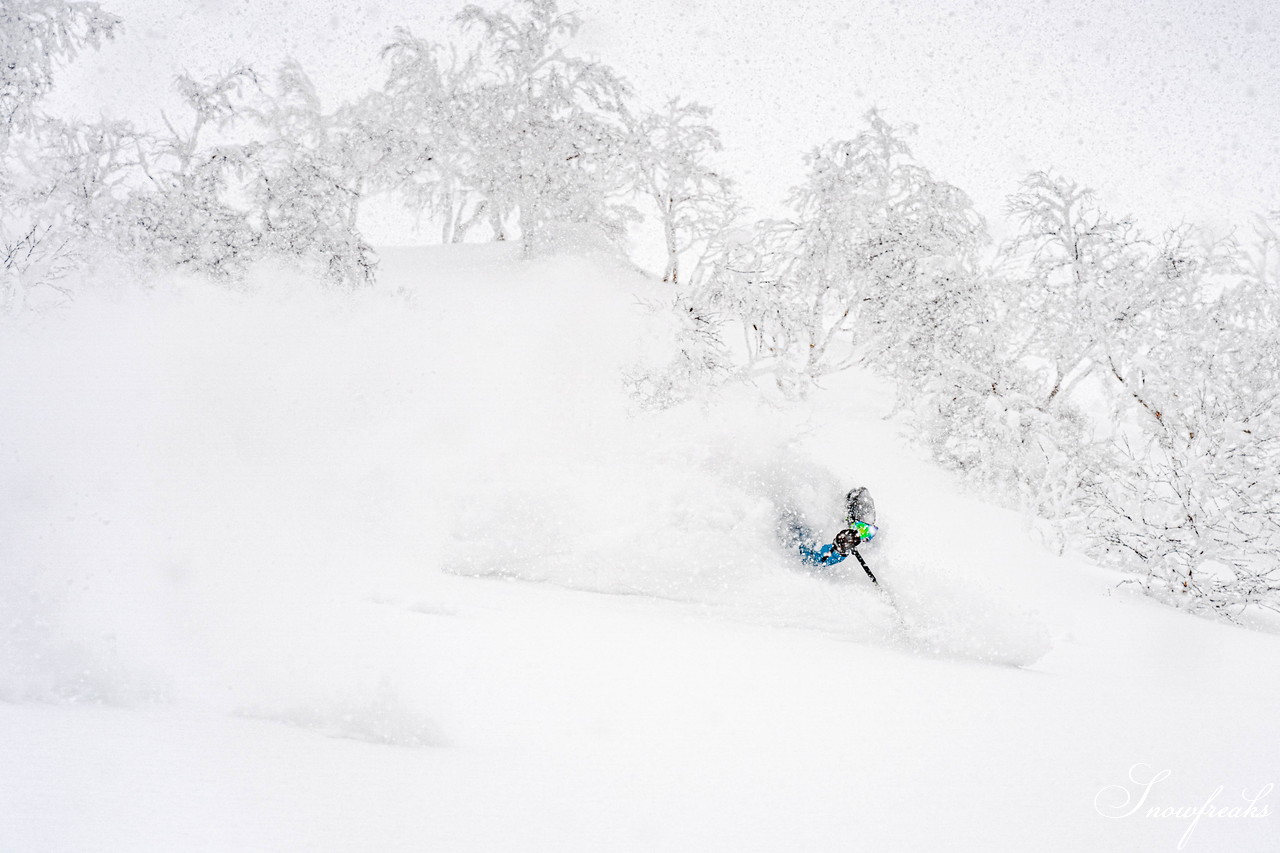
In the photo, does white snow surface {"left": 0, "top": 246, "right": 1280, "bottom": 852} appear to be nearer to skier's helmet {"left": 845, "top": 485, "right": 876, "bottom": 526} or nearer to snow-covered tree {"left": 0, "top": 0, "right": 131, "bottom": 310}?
skier's helmet {"left": 845, "top": 485, "right": 876, "bottom": 526}

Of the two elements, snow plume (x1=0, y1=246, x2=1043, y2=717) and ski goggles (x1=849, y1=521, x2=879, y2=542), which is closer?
snow plume (x1=0, y1=246, x2=1043, y2=717)

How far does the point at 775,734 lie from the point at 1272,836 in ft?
6.26

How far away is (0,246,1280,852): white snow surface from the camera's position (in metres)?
2.31

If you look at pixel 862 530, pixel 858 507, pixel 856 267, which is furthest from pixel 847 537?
pixel 856 267

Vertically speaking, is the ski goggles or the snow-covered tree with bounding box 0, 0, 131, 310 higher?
the snow-covered tree with bounding box 0, 0, 131, 310

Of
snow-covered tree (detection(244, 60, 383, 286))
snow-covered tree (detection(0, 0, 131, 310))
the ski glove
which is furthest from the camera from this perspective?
snow-covered tree (detection(244, 60, 383, 286))

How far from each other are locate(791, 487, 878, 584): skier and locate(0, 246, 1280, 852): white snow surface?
24cm

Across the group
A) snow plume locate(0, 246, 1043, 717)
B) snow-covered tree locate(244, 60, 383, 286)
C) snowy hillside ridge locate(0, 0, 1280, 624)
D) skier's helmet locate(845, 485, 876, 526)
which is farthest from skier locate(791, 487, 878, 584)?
snow-covered tree locate(244, 60, 383, 286)

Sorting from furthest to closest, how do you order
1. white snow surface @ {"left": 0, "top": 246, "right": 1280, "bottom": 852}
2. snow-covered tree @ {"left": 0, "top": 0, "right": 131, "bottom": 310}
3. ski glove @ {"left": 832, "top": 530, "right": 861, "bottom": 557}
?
snow-covered tree @ {"left": 0, "top": 0, "right": 131, "bottom": 310} → ski glove @ {"left": 832, "top": 530, "right": 861, "bottom": 557} → white snow surface @ {"left": 0, "top": 246, "right": 1280, "bottom": 852}

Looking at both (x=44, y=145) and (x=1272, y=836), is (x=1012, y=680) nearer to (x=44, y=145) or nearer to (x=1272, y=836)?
(x=1272, y=836)

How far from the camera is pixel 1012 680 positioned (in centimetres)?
438

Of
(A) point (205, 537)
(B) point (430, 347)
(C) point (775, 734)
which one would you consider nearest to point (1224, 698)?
(C) point (775, 734)

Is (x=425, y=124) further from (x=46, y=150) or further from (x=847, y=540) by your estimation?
(x=847, y=540)

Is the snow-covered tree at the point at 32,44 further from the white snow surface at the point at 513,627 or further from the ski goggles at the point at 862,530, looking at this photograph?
the ski goggles at the point at 862,530
